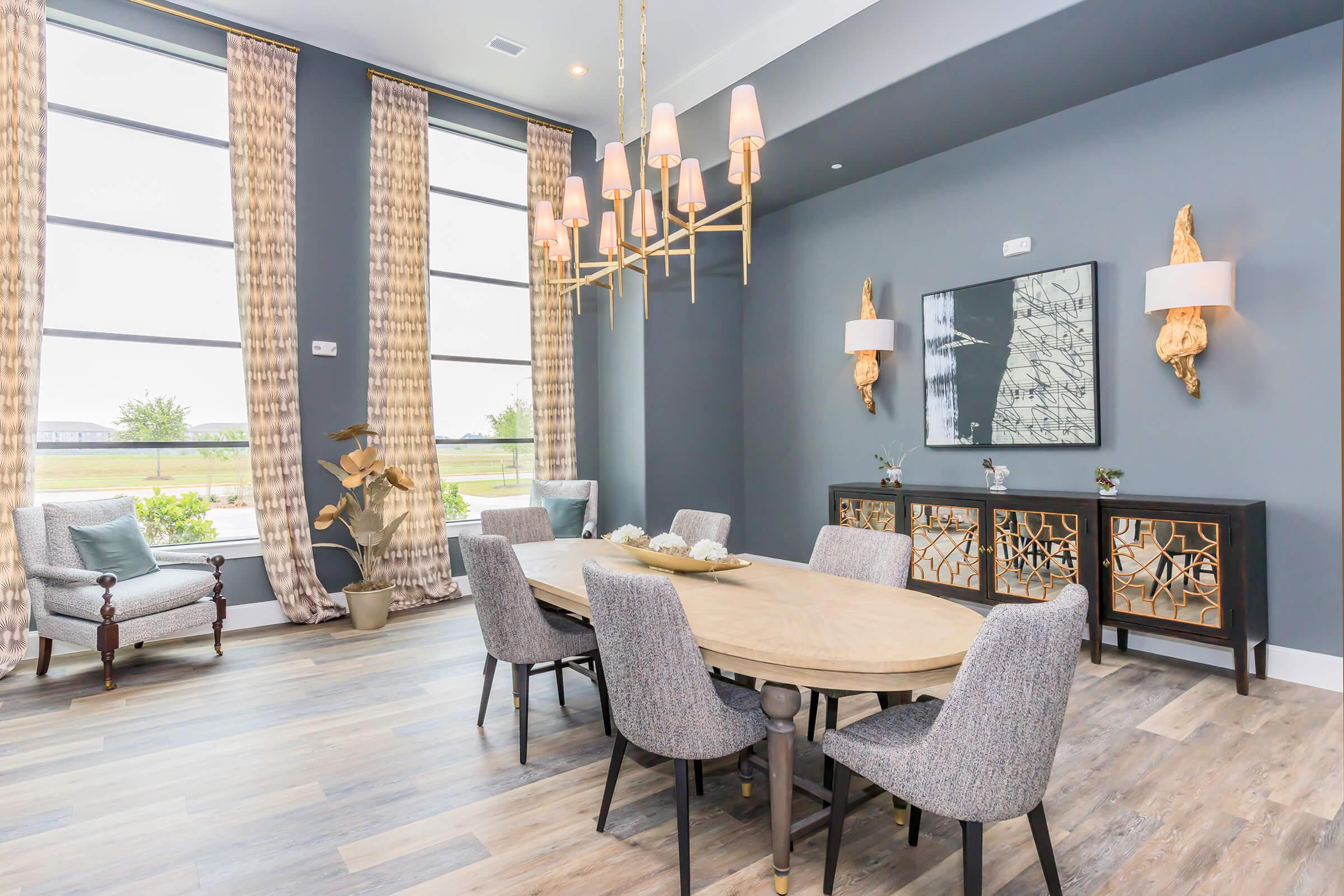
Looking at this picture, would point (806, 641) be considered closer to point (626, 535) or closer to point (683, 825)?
point (683, 825)

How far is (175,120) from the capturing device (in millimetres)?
4461

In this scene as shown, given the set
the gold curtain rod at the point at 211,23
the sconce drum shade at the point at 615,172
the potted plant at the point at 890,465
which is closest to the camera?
the sconce drum shade at the point at 615,172

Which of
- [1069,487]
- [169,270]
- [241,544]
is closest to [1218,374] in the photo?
[1069,487]

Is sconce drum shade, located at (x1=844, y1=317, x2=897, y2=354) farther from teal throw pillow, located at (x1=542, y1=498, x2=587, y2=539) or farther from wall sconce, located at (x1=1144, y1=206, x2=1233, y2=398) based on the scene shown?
teal throw pillow, located at (x1=542, y1=498, x2=587, y2=539)

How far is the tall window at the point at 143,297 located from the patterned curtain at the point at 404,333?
0.89 m

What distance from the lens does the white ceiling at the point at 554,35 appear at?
4312mm

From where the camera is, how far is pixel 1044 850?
66.8 inches

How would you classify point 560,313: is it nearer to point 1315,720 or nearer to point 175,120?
point 175,120

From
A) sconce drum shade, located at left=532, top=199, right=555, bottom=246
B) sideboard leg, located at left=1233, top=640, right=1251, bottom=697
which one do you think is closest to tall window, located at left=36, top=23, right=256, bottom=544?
sconce drum shade, located at left=532, top=199, right=555, bottom=246

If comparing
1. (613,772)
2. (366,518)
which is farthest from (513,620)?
(366,518)

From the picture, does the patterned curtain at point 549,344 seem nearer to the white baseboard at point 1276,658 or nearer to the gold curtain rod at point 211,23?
the gold curtain rod at point 211,23

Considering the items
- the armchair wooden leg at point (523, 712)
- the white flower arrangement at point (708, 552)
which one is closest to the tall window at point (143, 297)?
the armchair wooden leg at point (523, 712)

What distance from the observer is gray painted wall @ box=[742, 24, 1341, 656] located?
3344 millimetres

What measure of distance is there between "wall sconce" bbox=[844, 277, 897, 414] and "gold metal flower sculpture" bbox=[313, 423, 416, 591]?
3.37 metres
